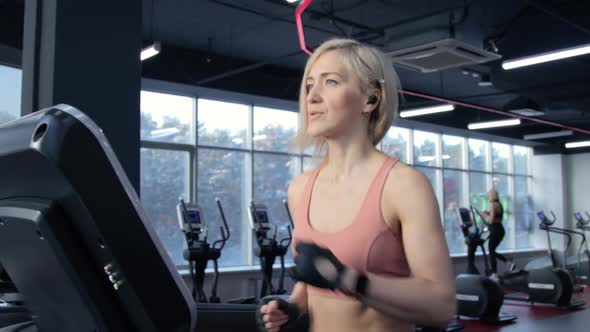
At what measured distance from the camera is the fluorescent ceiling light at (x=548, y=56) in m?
6.46

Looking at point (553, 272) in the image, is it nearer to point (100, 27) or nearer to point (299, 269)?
point (100, 27)

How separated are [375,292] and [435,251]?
0.56 ft

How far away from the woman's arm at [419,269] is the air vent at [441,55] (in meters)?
5.02

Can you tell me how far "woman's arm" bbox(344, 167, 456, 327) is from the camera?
3.43 feet

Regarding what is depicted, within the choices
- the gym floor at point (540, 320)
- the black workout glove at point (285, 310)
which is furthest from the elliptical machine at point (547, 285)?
the black workout glove at point (285, 310)

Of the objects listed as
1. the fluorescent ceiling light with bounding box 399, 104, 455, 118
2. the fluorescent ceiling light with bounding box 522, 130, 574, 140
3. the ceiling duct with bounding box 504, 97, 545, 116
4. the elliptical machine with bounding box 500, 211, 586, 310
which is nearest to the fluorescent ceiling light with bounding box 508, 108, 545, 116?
the ceiling duct with bounding box 504, 97, 545, 116

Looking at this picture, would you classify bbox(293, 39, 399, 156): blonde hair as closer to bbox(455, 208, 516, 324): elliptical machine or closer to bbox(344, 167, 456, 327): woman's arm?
bbox(344, 167, 456, 327): woman's arm

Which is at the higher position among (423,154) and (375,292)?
(423,154)

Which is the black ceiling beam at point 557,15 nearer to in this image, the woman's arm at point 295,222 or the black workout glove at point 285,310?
the woman's arm at point 295,222

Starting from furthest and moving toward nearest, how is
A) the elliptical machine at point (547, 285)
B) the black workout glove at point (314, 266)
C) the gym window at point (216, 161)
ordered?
1. the gym window at point (216, 161)
2. the elliptical machine at point (547, 285)
3. the black workout glove at point (314, 266)

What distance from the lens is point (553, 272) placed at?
8430 millimetres

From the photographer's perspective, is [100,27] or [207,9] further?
[207,9]

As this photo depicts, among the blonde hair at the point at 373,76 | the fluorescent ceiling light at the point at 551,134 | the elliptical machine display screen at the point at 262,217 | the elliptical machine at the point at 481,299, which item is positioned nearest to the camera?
the blonde hair at the point at 373,76

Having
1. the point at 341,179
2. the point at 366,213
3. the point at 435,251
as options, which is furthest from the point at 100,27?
the point at 435,251
